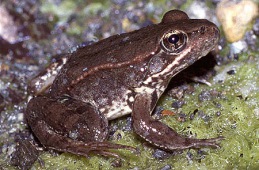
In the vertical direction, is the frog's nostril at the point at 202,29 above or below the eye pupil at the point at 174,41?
above

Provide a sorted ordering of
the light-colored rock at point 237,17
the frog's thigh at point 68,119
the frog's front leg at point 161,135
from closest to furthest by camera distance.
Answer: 1. the frog's front leg at point 161,135
2. the frog's thigh at point 68,119
3. the light-colored rock at point 237,17

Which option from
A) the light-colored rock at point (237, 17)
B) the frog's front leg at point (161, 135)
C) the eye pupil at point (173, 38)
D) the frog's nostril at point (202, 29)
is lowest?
the frog's front leg at point (161, 135)

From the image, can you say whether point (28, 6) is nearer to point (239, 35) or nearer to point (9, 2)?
point (9, 2)

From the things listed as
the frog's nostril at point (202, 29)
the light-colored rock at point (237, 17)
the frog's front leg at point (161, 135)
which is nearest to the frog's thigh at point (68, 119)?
the frog's front leg at point (161, 135)

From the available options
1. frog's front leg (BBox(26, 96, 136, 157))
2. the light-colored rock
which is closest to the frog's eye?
frog's front leg (BBox(26, 96, 136, 157))

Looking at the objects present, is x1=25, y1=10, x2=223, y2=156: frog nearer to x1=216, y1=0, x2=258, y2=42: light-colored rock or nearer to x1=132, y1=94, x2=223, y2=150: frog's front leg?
x1=132, y1=94, x2=223, y2=150: frog's front leg

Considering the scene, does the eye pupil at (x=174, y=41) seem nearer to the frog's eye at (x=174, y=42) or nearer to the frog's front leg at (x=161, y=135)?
the frog's eye at (x=174, y=42)

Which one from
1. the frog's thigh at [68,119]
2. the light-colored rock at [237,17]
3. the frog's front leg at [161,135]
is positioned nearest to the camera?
the frog's front leg at [161,135]

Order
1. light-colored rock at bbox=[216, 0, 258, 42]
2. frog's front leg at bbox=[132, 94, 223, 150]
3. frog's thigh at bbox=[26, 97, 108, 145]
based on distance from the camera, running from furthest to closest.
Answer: light-colored rock at bbox=[216, 0, 258, 42]
frog's thigh at bbox=[26, 97, 108, 145]
frog's front leg at bbox=[132, 94, 223, 150]
